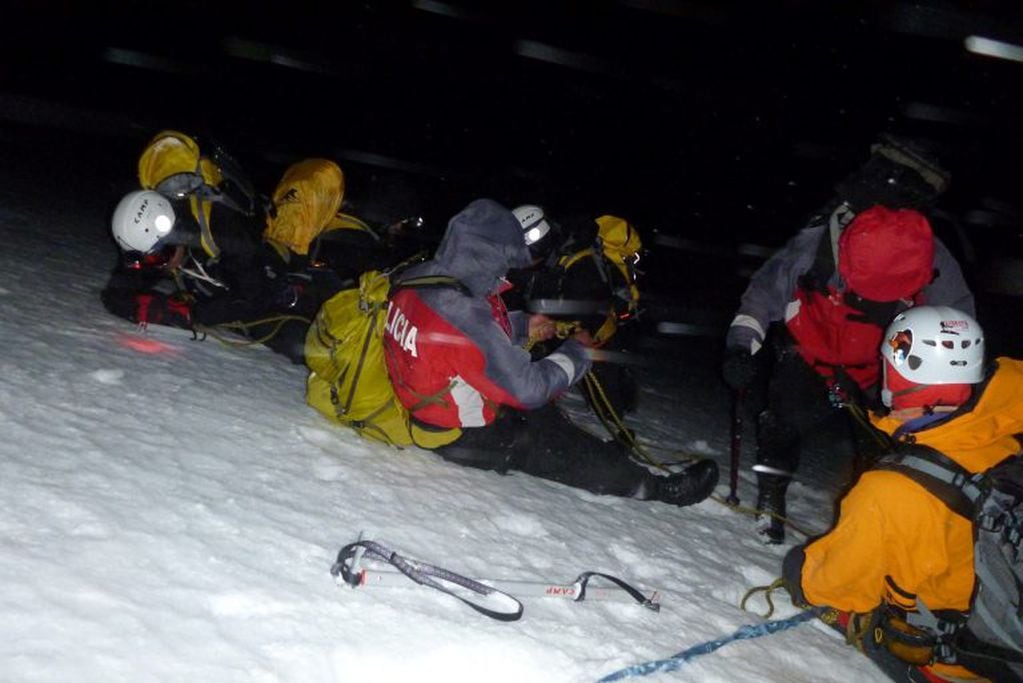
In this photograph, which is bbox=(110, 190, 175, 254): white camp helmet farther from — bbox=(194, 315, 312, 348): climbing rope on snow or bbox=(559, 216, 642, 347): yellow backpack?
bbox=(559, 216, 642, 347): yellow backpack

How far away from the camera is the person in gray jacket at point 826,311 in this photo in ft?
13.3

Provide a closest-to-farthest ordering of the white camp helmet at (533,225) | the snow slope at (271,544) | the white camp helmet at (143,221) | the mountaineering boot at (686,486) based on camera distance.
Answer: the snow slope at (271,544)
the mountaineering boot at (686,486)
the white camp helmet at (143,221)
the white camp helmet at (533,225)

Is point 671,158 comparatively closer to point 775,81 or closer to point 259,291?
point 775,81

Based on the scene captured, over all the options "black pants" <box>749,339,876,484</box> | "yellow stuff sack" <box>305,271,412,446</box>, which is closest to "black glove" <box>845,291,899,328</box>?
"black pants" <box>749,339,876,484</box>

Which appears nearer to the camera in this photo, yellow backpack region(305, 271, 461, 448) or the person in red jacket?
the person in red jacket

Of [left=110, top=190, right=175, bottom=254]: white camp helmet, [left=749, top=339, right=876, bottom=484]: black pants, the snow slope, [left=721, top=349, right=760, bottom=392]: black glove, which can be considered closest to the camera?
the snow slope

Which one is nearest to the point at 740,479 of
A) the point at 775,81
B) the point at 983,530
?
the point at 983,530

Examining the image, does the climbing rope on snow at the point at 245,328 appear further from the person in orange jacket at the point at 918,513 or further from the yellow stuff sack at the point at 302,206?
the person in orange jacket at the point at 918,513

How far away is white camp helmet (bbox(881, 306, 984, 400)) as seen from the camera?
2855 millimetres

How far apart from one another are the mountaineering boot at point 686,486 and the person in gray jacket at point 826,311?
1.01 feet

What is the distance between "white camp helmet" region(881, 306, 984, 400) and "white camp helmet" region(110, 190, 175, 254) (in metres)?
4.37

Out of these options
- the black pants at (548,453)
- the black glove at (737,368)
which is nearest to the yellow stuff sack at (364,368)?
the black pants at (548,453)

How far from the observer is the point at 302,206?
19.0ft

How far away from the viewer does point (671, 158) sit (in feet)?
142
